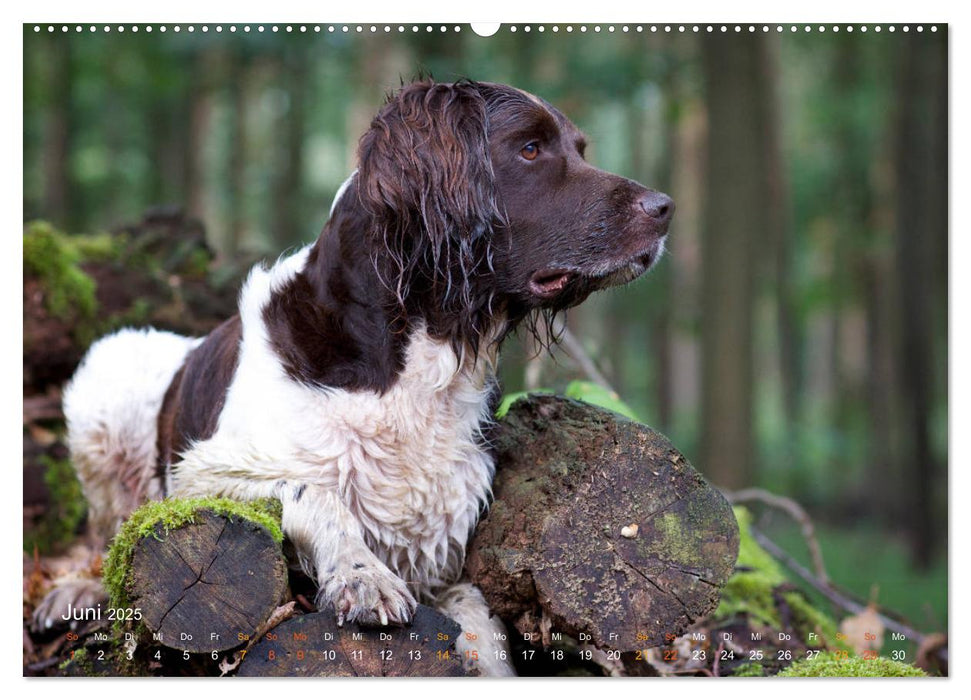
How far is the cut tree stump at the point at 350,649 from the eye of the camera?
3381mm

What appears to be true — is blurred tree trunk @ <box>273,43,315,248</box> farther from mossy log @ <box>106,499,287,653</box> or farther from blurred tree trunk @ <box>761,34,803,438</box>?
mossy log @ <box>106,499,287,653</box>

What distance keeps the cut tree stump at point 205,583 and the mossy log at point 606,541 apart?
0.93 metres

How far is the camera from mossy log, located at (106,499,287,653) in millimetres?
3326

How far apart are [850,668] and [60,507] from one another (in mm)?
4515

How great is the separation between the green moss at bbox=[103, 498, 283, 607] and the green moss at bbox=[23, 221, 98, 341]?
3146 mm

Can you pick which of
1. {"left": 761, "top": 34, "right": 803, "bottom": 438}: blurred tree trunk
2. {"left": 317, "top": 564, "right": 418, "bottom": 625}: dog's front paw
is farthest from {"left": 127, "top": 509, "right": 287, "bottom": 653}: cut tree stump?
{"left": 761, "top": 34, "right": 803, "bottom": 438}: blurred tree trunk

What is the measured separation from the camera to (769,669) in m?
4.12

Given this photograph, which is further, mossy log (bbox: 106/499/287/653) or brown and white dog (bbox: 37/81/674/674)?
brown and white dog (bbox: 37/81/674/674)

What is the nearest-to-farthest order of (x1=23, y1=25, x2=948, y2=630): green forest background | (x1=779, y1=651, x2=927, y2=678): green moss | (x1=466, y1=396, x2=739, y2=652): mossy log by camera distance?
(x1=466, y1=396, x2=739, y2=652): mossy log < (x1=779, y1=651, x2=927, y2=678): green moss < (x1=23, y1=25, x2=948, y2=630): green forest background

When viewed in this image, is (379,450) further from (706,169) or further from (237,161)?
(237,161)

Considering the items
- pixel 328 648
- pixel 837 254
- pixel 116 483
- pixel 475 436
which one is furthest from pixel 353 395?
pixel 837 254

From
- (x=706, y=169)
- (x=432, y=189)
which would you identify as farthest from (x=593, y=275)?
(x=706, y=169)

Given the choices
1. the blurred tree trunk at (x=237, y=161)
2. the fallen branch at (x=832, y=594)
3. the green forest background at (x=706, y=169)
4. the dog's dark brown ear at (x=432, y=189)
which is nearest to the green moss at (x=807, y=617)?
the fallen branch at (x=832, y=594)

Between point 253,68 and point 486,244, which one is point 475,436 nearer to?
point 486,244
